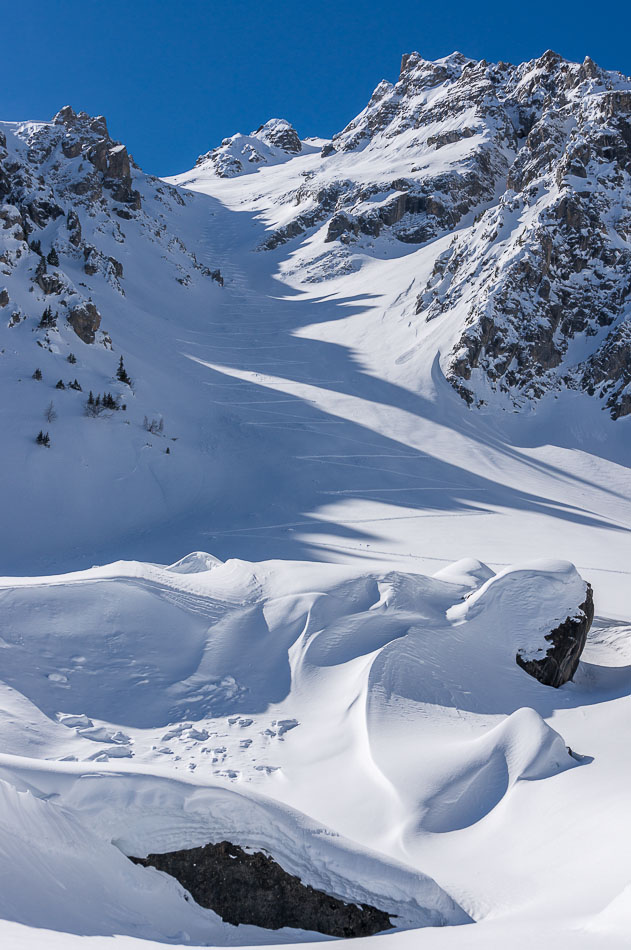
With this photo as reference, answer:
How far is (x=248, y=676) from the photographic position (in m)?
6.58

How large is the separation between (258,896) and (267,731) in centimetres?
202

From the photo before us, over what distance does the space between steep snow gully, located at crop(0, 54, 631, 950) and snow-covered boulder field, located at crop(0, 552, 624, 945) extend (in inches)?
0.9

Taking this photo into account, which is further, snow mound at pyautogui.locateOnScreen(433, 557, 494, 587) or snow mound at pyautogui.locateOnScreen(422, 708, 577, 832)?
snow mound at pyautogui.locateOnScreen(433, 557, 494, 587)

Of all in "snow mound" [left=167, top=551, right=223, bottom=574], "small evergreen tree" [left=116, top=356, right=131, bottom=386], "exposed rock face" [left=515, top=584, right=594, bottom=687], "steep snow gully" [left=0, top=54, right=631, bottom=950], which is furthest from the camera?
"small evergreen tree" [left=116, top=356, right=131, bottom=386]

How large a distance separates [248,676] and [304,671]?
578 millimetres

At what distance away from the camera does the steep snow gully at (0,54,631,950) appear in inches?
148

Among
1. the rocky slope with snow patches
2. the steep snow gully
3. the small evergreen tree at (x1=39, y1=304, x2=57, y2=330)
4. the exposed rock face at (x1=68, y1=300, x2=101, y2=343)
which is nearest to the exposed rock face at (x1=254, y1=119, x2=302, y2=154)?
the rocky slope with snow patches

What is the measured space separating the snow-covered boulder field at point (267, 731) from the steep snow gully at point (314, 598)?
2cm

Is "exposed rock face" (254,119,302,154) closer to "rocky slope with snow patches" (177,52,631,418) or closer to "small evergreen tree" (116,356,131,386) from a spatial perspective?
"rocky slope with snow patches" (177,52,631,418)

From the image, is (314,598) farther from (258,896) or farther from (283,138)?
(283,138)

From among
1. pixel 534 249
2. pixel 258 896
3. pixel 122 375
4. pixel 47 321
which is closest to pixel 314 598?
pixel 258 896

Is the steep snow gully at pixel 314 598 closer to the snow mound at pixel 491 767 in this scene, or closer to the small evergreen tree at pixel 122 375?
the snow mound at pixel 491 767

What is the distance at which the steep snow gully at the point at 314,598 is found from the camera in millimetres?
3766

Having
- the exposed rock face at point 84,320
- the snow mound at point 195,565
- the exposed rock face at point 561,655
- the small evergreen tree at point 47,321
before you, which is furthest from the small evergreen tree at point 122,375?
the exposed rock face at point 561,655
